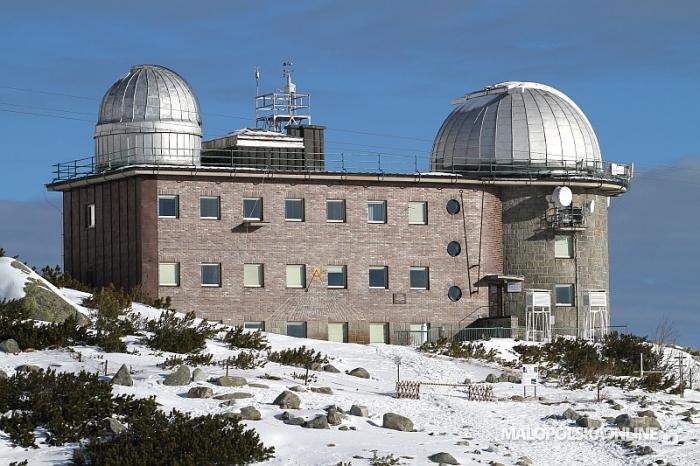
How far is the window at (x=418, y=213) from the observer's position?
5359cm

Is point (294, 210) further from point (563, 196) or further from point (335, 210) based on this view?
point (563, 196)

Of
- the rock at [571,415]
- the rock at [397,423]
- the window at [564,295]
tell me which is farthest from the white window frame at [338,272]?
the rock at [397,423]

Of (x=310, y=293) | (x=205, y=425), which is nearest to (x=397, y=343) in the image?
(x=310, y=293)

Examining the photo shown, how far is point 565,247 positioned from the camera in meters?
55.0

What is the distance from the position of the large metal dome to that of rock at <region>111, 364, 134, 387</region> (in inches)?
1019

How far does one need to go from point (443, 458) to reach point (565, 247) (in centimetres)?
2830

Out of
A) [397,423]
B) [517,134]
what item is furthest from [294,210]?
[397,423]

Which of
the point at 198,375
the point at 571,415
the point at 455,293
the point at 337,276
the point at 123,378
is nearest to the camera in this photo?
the point at 123,378

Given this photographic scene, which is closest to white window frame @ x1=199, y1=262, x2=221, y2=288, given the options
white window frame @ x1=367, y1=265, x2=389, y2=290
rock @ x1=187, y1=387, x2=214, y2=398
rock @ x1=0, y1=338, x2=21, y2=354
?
white window frame @ x1=367, y1=265, x2=389, y2=290

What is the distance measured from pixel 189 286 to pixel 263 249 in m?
3.19

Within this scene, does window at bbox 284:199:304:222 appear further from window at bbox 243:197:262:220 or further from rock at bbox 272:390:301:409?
rock at bbox 272:390:301:409

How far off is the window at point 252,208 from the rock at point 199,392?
19859 mm

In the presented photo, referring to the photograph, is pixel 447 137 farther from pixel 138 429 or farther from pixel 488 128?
pixel 138 429

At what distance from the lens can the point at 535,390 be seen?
119ft
